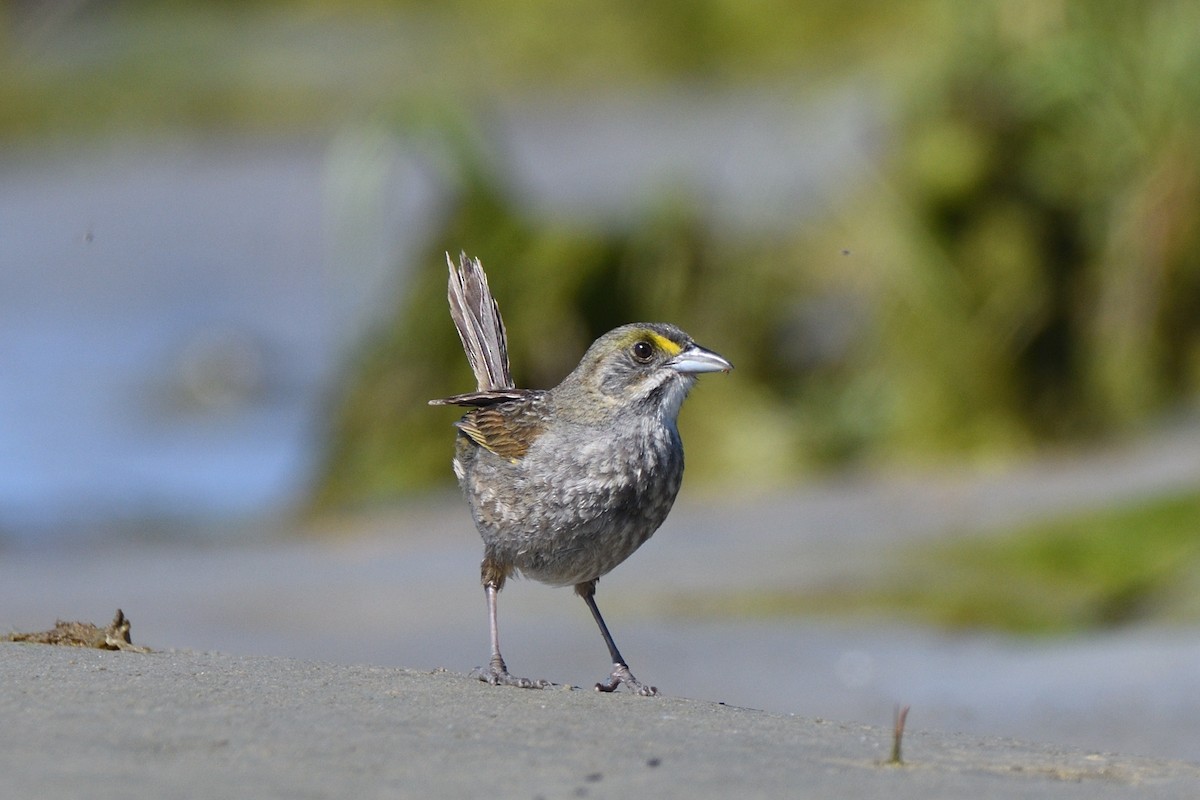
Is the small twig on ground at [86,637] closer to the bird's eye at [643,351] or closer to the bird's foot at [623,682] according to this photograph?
the bird's foot at [623,682]

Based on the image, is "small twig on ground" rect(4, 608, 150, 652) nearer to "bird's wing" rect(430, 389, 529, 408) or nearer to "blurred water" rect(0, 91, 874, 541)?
"bird's wing" rect(430, 389, 529, 408)

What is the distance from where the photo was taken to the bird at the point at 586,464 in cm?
536

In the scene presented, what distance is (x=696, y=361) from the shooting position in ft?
18.2

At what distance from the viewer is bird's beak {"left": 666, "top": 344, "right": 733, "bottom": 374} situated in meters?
5.48

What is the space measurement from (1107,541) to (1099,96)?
412 cm

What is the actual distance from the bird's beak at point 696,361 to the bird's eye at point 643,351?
0.23ft

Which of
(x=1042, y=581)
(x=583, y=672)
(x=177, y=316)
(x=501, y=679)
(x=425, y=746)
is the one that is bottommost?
(x=425, y=746)

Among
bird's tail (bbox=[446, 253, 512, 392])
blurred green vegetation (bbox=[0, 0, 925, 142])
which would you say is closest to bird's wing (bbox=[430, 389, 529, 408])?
bird's tail (bbox=[446, 253, 512, 392])

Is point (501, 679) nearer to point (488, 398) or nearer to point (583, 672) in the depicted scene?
point (488, 398)

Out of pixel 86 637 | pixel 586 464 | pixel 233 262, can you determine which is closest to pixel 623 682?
pixel 586 464

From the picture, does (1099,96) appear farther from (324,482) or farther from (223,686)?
(223,686)

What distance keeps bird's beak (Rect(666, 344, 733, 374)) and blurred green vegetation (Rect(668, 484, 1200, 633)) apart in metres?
2.79

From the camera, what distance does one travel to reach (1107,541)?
8.86 m

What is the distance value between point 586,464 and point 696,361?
45cm
